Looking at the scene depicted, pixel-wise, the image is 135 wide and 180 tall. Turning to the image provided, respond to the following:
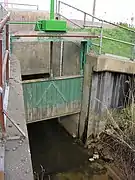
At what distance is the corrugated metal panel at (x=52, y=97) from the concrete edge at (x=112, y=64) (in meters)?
0.88

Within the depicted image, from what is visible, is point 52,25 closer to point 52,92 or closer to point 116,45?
point 52,92

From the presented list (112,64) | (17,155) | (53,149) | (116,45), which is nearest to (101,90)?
(112,64)

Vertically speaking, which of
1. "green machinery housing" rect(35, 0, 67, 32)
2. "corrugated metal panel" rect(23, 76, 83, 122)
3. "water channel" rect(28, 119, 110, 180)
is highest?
"green machinery housing" rect(35, 0, 67, 32)

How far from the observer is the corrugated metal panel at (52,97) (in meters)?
7.38

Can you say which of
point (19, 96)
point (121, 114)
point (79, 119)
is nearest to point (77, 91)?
point (79, 119)

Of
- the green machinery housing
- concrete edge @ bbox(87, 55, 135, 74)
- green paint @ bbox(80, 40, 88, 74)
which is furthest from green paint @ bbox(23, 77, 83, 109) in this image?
the green machinery housing

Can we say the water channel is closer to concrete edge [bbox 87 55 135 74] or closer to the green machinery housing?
concrete edge [bbox 87 55 135 74]

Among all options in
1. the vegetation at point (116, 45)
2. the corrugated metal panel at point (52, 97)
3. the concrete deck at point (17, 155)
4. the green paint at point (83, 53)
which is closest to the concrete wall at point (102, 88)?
the green paint at point (83, 53)

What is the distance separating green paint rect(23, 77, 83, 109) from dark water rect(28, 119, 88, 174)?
141 cm

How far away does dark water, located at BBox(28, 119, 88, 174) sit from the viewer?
7258 mm

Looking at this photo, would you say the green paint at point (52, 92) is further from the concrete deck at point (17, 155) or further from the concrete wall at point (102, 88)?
the concrete deck at point (17, 155)

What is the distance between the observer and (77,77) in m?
7.88

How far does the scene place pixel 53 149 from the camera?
7.97 metres

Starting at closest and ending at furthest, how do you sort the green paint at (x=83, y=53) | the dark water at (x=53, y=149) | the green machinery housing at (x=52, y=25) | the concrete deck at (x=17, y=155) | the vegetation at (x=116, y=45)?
the concrete deck at (x=17, y=155)
the green machinery housing at (x=52, y=25)
the dark water at (x=53, y=149)
the green paint at (x=83, y=53)
the vegetation at (x=116, y=45)
